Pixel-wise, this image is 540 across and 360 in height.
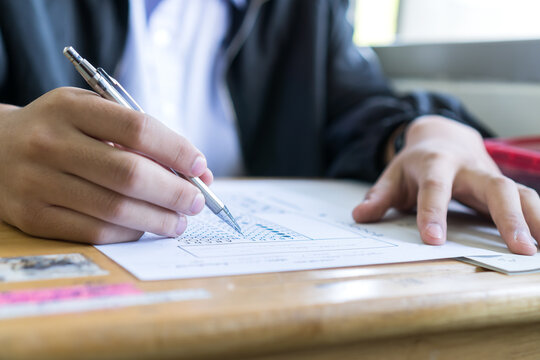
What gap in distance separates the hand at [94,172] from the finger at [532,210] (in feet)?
0.94

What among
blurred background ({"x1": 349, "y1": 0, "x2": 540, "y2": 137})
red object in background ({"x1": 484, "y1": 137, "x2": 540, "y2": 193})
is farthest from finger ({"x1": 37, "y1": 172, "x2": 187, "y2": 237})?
blurred background ({"x1": 349, "y1": 0, "x2": 540, "y2": 137})

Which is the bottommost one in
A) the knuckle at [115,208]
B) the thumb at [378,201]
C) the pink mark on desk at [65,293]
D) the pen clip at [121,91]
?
the thumb at [378,201]

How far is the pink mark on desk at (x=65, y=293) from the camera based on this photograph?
0.27 metres

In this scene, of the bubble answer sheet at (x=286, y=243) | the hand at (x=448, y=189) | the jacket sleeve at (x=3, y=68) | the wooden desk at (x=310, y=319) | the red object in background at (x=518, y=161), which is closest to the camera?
the wooden desk at (x=310, y=319)

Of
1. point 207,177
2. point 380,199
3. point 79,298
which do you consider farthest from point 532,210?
point 79,298

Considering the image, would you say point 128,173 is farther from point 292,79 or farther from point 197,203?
point 292,79

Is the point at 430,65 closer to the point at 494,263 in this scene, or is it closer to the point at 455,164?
the point at 455,164

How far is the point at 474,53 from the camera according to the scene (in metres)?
1.03

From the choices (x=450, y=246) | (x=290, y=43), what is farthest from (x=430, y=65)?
(x=450, y=246)

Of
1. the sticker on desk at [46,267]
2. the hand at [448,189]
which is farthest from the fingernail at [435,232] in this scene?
the sticker on desk at [46,267]

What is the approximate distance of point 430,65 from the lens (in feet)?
3.74

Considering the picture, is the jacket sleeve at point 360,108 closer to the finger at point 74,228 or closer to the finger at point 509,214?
the finger at point 509,214

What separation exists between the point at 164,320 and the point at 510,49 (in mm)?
906

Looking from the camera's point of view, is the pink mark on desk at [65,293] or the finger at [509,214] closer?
the pink mark on desk at [65,293]
